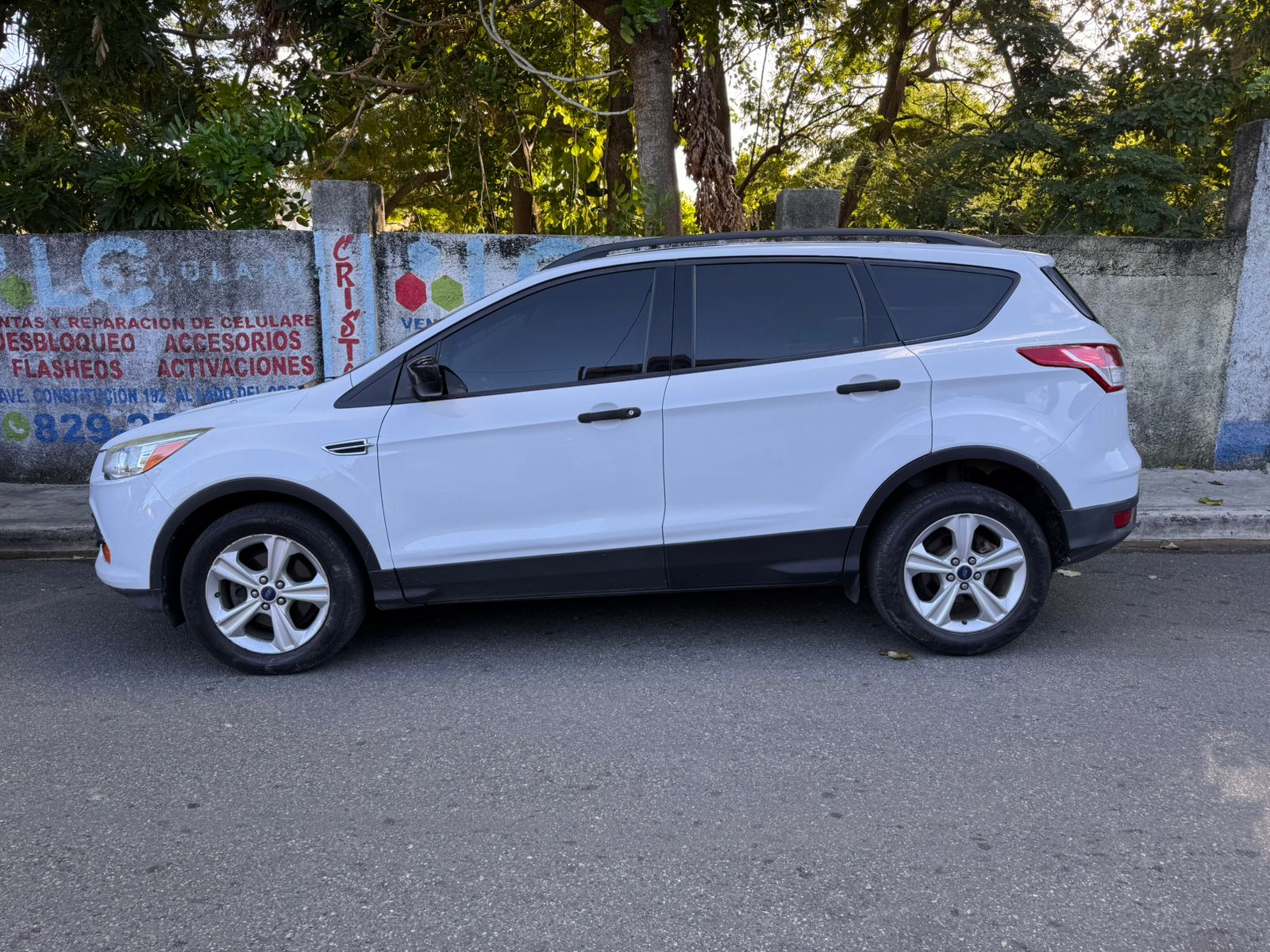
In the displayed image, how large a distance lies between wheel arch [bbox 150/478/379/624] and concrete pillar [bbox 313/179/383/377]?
139 inches

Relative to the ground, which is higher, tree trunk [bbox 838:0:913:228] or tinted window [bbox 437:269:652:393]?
tree trunk [bbox 838:0:913:228]

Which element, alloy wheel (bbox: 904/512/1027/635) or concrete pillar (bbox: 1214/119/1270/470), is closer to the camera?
alloy wheel (bbox: 904/512/1027/635)

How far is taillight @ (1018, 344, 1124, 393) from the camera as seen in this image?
4.39 metres

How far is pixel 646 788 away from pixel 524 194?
12489 millimetres

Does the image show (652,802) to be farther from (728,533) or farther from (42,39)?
(42,39)

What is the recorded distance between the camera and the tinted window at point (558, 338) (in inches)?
174

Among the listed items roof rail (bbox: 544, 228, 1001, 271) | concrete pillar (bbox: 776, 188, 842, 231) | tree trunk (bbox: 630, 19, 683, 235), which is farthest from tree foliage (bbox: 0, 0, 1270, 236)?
roof rail (bbox: 544, 228, 1001, 271)

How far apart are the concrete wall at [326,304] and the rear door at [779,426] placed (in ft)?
12.6

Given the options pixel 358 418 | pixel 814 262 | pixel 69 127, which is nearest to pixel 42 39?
pixel 69 127

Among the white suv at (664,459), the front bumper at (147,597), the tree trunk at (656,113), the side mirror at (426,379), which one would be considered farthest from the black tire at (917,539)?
the tree trunk at (656,113)

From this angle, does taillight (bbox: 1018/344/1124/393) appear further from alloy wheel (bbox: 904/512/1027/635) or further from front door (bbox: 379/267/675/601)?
front door (bbox: 379/267/675/601)

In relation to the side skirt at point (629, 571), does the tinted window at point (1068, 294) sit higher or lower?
higher

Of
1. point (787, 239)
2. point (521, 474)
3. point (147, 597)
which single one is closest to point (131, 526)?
point (147, 597)

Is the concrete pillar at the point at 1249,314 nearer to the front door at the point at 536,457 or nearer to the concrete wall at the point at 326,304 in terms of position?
the concrete wall at the point at 326,304
